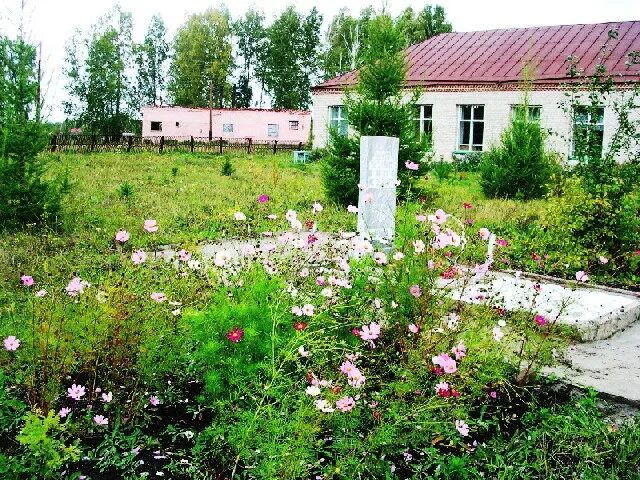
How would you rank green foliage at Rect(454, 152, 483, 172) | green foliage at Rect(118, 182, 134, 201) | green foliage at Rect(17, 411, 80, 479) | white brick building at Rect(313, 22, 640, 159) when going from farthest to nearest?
green foliage at Rect(454, 152, 483, 172) → white brick building at Rect(313, 22, 640, 159) → green foliage at Rect(118, 182, 134, 201) → green foliage at Rect(17, 411, 80, 479)

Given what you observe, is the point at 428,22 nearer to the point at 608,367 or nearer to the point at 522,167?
the point at 522,167

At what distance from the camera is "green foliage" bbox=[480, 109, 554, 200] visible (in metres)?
14.4

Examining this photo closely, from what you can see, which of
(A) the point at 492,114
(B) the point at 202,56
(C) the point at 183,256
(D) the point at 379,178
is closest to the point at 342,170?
(D) the point at 379,178

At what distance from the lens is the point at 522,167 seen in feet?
47.4

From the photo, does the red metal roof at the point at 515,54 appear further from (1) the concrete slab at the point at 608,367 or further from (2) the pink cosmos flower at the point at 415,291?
(2) the pink cosmos flower at the point at 415,291

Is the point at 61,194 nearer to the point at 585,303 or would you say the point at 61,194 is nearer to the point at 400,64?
the point at 400,64

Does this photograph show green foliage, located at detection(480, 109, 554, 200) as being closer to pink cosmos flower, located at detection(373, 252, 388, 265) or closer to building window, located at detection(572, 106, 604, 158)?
building window, located at detection(572, 106, 604, 158)

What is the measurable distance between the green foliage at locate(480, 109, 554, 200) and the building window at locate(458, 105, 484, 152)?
810cm

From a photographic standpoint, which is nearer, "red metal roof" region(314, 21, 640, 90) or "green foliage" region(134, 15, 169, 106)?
"red metal roof" region(314, 21, 640, 90)

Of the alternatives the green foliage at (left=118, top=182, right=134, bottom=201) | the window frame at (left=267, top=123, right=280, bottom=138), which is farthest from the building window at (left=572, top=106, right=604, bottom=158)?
the window frame at (left=267, top=123, right=280, bottom=138)

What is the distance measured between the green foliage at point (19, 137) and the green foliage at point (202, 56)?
4553 cm

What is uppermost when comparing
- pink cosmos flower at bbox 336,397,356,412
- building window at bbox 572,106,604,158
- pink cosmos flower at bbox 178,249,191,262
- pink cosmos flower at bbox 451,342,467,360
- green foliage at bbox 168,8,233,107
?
green foliage at bbox 168,8,233,107

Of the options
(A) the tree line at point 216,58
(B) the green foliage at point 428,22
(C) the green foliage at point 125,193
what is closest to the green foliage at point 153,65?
(A) the tree line at point 216,58

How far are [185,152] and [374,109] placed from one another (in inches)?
704
